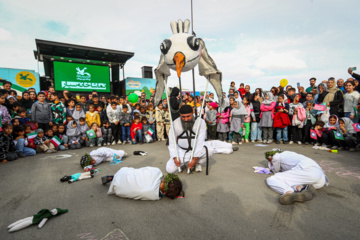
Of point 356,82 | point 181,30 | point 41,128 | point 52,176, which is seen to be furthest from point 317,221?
point 41,128

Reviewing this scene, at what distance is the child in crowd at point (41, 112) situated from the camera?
5.86m

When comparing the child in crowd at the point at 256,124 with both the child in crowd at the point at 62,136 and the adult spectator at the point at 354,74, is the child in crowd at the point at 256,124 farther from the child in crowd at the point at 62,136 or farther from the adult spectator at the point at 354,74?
the child in crowd at the point at 62,136

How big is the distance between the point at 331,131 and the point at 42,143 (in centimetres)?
858

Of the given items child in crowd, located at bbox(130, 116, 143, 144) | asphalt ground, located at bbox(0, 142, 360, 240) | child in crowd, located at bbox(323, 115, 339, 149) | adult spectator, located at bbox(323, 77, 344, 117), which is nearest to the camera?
asphalt ground, located at bbox(0, 142, 360, 240)

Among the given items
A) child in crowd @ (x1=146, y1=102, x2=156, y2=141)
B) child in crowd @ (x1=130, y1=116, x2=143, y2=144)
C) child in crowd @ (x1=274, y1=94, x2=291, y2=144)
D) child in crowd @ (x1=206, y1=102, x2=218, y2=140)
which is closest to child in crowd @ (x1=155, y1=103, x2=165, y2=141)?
child in crowd @ (x1=146, y1=102, x2=156, y2=141)

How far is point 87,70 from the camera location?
48.8 ft

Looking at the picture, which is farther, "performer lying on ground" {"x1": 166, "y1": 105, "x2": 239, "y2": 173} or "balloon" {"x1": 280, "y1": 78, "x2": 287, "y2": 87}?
"balloon" {"x1": 280, "y1": 78, "x2": 287, "y2": 87}

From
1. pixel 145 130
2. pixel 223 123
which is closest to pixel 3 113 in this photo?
pixel 145 130

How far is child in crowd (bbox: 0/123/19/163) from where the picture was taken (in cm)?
454

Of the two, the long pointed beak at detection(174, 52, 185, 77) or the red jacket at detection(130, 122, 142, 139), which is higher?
the long pointed beak at detection(174, 52, 185, 77)

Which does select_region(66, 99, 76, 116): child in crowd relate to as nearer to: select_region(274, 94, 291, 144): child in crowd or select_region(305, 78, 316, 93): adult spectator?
select_region(274, 94, 291, 144): child in crowd

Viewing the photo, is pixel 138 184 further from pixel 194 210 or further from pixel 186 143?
pixel 186 143

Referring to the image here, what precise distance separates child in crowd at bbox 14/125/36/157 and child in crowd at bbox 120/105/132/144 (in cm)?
274

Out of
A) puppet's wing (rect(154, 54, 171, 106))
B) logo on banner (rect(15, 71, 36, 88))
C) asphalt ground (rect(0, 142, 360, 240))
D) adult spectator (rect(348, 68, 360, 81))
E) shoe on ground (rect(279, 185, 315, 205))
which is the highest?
logo on banner (rect(15, 71, 36, 88))
